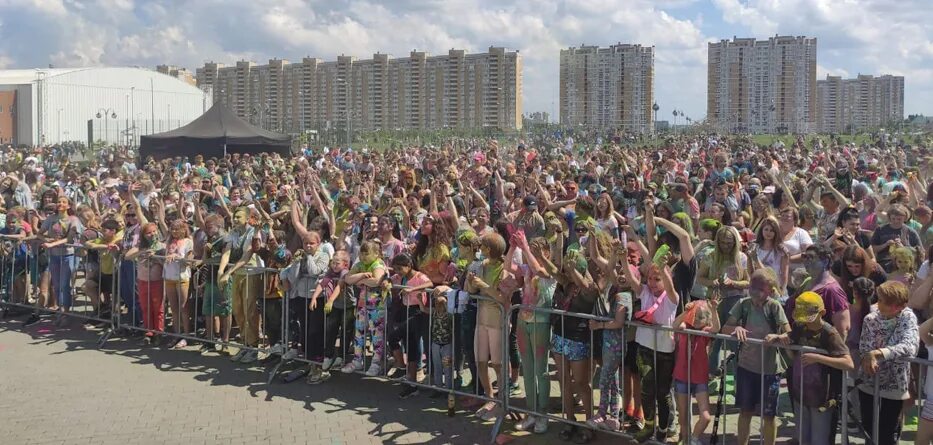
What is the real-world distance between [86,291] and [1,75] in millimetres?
77211

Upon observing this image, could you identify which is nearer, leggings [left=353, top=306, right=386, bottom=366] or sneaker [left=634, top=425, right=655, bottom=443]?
sneaker [left=634, top=425, right=655, bottom=443]

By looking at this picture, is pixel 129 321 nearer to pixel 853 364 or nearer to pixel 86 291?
pixel 86 291

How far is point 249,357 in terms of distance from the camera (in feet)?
29.0

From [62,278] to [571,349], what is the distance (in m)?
7.62

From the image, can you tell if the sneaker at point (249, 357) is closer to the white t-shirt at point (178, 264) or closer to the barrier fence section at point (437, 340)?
the barrier fence section at point (437, 340)

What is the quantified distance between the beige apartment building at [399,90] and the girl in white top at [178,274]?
273 feet

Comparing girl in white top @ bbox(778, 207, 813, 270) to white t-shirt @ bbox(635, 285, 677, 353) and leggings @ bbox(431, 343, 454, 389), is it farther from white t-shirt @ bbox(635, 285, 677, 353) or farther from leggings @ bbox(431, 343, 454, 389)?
leggings @ bbox(431, 343, 454, 389)

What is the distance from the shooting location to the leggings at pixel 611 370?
244 inches

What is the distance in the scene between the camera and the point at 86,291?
10570mm

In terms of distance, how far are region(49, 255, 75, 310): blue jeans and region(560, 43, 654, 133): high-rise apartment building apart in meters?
85.9

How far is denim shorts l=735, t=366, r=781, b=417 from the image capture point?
5.62 meters

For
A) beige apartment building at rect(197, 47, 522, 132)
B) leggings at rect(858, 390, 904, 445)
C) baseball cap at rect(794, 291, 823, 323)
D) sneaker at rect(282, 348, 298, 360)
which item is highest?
beige apartment building at rect(197, 47, 522, 132)

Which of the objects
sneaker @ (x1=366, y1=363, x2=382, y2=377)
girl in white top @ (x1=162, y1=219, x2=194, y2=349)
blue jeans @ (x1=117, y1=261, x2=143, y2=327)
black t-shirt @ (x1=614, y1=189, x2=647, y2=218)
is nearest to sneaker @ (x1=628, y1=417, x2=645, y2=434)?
sneaker @ (x1=366, y1=363, x2=382, y2=377)

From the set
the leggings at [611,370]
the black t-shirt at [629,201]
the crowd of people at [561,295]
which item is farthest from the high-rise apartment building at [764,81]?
the leggings at [611,370]
